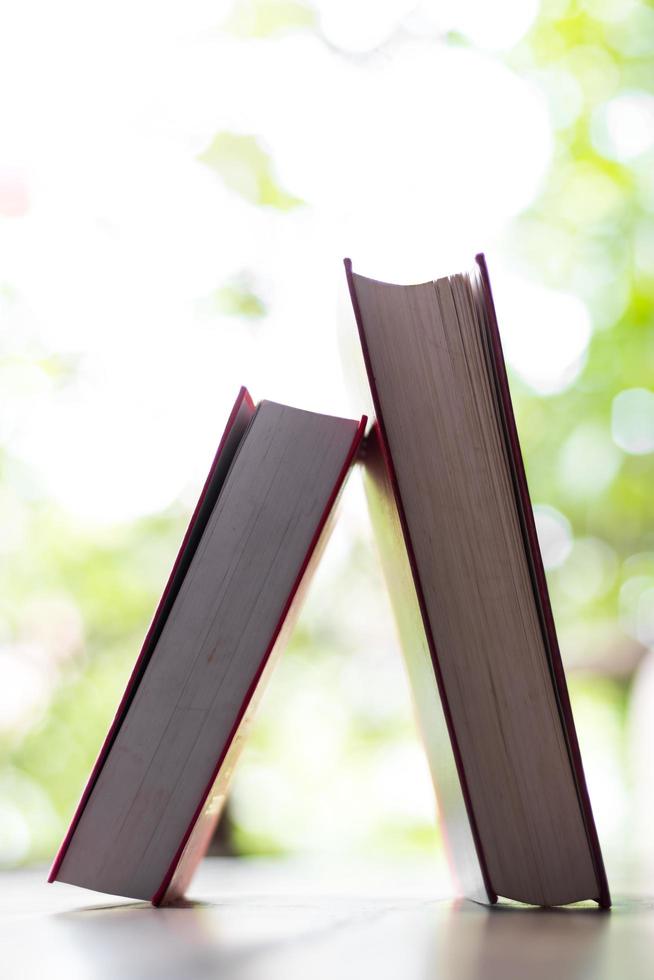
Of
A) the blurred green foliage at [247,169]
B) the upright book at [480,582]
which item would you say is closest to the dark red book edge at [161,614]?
the upright book at [480,582]

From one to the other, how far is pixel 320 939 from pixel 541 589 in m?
0.23

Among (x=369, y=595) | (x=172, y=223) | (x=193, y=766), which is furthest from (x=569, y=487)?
(x=193, y=766)

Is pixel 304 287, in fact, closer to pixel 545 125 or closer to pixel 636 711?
pixel 545 125

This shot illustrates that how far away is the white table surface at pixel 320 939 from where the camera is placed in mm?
356

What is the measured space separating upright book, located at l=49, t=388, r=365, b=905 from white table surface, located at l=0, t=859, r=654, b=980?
0.04 meters

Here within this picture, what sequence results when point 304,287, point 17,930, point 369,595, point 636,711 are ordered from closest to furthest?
1. point 17,930
2. point 636,711
3. point 304,287
4. point 369,595

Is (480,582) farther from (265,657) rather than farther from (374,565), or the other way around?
(374,565)

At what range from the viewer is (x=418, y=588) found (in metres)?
0.52

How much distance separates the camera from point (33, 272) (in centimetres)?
237

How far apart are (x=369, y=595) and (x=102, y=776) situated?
2015 mm

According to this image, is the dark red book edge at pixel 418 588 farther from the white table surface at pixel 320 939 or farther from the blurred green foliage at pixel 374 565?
the blurred green foliage at pixel 374 565

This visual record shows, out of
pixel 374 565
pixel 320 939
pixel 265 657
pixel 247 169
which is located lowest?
Answer: pixel 320 939

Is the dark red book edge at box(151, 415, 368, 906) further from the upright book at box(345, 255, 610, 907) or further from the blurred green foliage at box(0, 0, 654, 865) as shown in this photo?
the blurred green foliage at box(0, 0, 654, 865)

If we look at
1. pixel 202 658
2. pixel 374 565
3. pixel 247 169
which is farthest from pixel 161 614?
pixel 247 169
